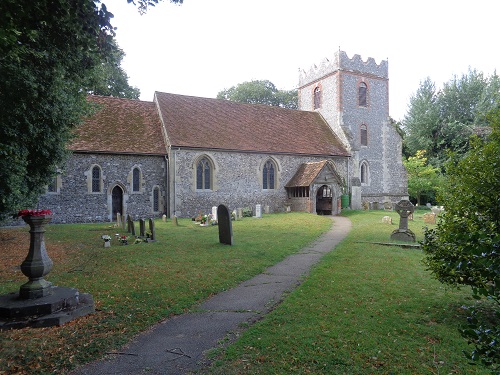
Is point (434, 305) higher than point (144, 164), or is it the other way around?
point (144, 164)

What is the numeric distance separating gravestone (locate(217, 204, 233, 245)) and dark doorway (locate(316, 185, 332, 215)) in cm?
1494

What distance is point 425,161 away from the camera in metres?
37.5

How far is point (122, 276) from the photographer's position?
324 inches

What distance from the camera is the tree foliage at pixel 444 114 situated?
37219 millimetres

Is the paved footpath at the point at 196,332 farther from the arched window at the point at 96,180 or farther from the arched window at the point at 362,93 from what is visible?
the arched window at the point at 362,93

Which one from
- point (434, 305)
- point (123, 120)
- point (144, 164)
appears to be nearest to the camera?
point (434, 305)

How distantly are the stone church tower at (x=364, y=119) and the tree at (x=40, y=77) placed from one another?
2276 centimetres

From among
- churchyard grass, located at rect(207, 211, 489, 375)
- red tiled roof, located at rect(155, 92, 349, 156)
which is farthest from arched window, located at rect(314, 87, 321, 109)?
churchyard grass, located at rect(207, 211, 489, 375)

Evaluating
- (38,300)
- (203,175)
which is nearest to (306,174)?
(203,175)

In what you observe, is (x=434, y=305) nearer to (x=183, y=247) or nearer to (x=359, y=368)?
(x=359, y=368)

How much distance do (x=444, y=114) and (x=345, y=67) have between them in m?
16.6

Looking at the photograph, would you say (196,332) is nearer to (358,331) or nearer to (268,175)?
(358,331)

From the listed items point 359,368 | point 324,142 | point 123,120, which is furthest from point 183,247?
point 324,142

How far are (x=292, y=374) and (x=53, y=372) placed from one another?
2729 mm
